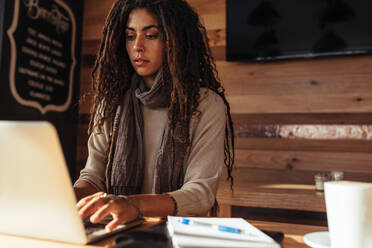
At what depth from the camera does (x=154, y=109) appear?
1150mm

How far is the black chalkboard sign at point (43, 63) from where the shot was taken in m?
1.95

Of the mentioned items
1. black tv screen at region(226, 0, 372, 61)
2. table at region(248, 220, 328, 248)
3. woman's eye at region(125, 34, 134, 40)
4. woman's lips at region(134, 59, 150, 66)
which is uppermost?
black tv screen at region(226, 0, 372, 61)

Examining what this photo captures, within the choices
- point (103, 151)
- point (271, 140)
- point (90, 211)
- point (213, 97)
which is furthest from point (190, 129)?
point (271, 140)

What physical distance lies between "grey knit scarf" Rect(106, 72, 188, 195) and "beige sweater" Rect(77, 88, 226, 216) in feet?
0.09

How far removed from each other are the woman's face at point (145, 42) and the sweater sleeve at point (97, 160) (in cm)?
26

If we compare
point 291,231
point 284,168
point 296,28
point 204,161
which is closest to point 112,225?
point 291,231

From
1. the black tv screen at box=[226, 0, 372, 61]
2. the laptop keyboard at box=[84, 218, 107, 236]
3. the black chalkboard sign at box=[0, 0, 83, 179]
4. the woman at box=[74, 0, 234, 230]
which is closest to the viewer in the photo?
the laptop keyboard at box=[84, 218, 107, 236]

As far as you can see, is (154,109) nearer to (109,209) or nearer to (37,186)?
(109,209)

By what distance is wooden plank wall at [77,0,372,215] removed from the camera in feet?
6.20

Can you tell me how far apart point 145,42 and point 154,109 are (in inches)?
9.2

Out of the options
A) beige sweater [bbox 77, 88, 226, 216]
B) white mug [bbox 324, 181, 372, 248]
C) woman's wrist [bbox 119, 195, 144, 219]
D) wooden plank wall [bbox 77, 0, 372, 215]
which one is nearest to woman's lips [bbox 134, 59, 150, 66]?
beige sweater [bbox 77, 88, 226, 216]

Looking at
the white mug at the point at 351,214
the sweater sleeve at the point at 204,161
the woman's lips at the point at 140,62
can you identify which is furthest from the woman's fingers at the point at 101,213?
the woman's lips at the point at 140,62

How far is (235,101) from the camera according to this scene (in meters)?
2.16

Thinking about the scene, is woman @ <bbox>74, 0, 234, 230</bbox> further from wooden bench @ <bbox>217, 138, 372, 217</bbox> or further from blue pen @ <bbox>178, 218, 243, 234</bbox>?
wooden bench @ <bbox>217, 138, 372, 217</bbox>
